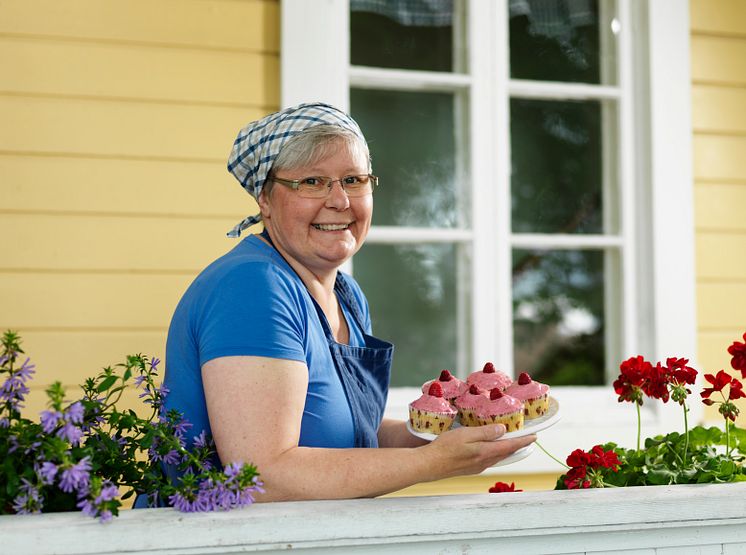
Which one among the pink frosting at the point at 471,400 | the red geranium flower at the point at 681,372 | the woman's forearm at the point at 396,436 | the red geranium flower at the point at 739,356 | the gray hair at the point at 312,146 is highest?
the gray hair at the point at 312,146

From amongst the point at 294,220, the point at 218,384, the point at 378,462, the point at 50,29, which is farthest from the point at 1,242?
the point at 378,462

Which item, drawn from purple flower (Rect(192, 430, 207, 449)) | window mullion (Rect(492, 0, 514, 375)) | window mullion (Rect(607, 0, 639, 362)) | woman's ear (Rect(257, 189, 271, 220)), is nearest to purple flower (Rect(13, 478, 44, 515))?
purple flower (Rect(192, 430, 207, 449))

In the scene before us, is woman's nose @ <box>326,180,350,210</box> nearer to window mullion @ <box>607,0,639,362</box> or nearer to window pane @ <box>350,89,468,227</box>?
window pane @ <box>350,89,468,227</box>

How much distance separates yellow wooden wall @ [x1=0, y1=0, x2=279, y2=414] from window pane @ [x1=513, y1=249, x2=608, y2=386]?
3.53 ft

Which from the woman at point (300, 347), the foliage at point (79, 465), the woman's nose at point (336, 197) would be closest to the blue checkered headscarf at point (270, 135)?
the woman at point (300, 347)

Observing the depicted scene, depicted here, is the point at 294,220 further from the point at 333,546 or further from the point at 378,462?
the point at 333,546

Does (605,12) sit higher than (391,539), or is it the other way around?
(605,12)

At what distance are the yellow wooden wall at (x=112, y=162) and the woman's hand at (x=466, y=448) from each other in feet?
4.81

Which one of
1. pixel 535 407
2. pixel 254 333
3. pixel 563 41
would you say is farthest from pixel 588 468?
pixel 563 41

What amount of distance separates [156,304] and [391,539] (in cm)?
157

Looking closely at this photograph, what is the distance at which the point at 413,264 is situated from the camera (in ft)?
9.73

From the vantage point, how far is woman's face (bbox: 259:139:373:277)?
5.26 ft

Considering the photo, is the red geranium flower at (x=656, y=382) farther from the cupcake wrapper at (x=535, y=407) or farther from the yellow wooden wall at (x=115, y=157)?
the yellow wooden wall at (x=115, y=157)

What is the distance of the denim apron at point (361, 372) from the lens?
5.21ft
